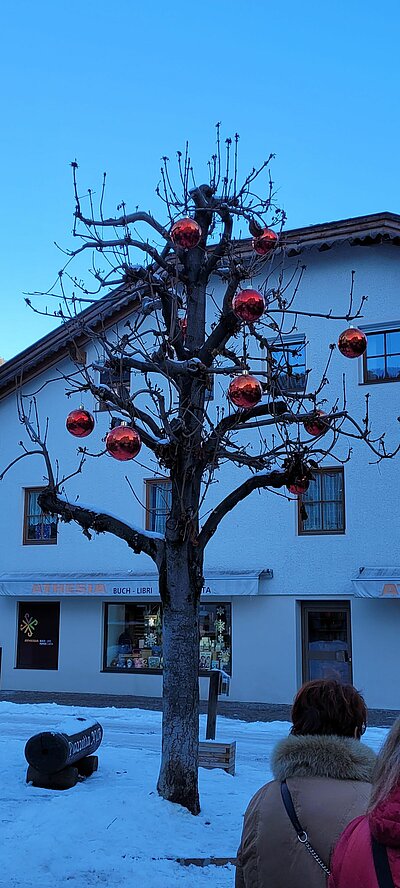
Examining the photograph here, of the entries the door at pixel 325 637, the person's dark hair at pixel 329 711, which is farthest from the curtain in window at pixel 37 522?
the person's dark hair at pixel 329 711

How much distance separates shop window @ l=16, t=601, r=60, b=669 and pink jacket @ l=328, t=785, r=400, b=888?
19.2 meters

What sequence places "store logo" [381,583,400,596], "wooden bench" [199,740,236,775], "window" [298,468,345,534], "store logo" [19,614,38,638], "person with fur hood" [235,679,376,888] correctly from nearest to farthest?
"person with fur hood" [235,679,376,888] < "wooden bench" [199,740,236,775] < "store logo" [381,583,400,596] < "window" [298,468,345,534] < "store logo" [19,614,38,638]

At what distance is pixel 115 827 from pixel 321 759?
14.9ft

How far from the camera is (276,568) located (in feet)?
58.8

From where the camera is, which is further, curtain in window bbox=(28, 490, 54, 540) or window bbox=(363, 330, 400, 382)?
curtain in window bbox=(28, 490, 54, 540)

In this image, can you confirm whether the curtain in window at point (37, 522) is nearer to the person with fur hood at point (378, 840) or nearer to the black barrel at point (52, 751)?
the black barrel at point (52, 751)

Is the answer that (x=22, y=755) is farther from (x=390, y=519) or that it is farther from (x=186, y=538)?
(x=390, y=519)

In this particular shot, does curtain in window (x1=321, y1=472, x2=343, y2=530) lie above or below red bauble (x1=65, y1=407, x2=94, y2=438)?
above

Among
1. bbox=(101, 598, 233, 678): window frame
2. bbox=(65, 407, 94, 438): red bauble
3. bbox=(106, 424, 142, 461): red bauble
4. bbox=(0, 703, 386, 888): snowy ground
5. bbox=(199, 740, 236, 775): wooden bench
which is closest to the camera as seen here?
bbox=(0, 703, 386, 888): snowy ground

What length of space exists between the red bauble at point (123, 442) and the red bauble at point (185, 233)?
1.57m

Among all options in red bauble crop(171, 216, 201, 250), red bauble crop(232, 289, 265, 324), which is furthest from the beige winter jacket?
red bauble crop(171, 216, 201, 250)

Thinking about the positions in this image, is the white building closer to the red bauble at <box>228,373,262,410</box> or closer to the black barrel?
the black barrel

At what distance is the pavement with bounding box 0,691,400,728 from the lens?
15406 millimetres

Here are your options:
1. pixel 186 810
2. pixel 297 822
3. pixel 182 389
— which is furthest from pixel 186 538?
pixel 297 822
